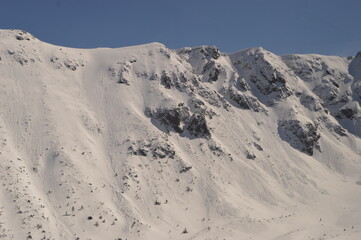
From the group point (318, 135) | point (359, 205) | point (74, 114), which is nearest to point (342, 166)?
point (318, 135)

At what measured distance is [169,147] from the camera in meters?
69.6

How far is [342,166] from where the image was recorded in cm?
8538

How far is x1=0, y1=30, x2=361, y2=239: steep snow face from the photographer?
2071 inches

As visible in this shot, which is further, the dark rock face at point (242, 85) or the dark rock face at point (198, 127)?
the dark rock face at point (242, 85)

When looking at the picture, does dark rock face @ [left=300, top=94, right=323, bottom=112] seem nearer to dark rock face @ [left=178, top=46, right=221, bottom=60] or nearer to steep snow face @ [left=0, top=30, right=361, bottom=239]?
steep snow face @ [left=0, top=30, right=361, bottom=239]

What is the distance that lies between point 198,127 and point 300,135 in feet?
89.9

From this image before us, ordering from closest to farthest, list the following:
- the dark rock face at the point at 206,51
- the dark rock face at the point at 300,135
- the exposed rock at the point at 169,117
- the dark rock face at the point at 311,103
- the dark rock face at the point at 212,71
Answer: the exposed rock at the point at 169,117, the dark rock face at the point at 300,135, the dark rock face at the point at 212,71, the dark rock face at the point at 311,103, the dark rock face at the point at 206,51

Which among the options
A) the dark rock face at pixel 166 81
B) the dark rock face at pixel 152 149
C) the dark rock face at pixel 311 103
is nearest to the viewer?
the dark rock face at pixel 152 149

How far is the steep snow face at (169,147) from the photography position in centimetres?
5259

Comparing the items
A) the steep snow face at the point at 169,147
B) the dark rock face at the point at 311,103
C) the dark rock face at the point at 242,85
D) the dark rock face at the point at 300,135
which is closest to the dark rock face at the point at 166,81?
the steep snow face at the point at 169,147

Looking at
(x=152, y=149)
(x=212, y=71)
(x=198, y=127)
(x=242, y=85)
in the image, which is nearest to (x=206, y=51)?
(x=212, y=71)

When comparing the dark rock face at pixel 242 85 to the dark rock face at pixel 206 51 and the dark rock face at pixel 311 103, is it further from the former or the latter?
the dark rock face at pixel 311 103

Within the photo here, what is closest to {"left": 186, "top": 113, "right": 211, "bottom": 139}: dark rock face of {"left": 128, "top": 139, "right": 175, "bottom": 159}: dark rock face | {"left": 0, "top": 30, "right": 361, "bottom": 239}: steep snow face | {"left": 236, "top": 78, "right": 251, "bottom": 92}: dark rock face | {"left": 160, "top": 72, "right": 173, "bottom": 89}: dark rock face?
{"left": 0, "top": 30, "right": 361, "bottom": 239}: steep snow face

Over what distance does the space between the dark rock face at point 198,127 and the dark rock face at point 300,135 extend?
22038 mm
